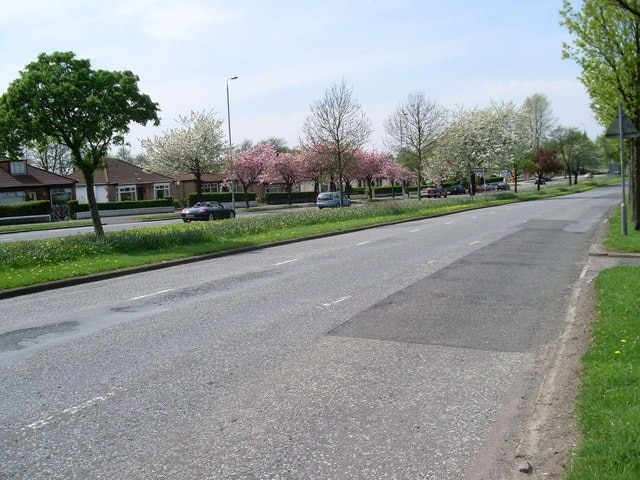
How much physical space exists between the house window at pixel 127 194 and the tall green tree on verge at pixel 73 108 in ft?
166

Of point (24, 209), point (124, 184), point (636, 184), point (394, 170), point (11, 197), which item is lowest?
point (24, 209)

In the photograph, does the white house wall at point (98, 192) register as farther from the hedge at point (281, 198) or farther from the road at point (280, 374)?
the road at point (280, 374)

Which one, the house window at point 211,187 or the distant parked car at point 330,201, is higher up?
the house window at point 211,187

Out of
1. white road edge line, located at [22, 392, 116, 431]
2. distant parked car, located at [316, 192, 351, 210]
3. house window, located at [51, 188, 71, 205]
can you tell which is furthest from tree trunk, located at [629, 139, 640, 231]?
house window, located at [51, 188, 71, 205]

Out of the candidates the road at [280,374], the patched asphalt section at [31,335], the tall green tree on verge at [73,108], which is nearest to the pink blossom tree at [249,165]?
the tall green tree on verge at [73,108]

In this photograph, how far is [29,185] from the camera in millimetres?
56625

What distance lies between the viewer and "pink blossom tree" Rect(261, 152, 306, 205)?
240ft

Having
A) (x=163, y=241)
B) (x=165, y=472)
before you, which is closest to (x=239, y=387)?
(x=165, y=472)

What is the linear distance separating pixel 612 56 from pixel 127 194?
61.6 meters

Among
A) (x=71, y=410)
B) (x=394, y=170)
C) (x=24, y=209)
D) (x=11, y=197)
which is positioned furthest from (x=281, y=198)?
(x=71, y=410)

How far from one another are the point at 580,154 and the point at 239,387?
9164cm

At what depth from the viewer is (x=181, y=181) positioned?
8106 cm

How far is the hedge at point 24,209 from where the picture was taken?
49.2 m

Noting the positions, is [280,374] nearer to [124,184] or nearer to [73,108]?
Answer: [73,108]
